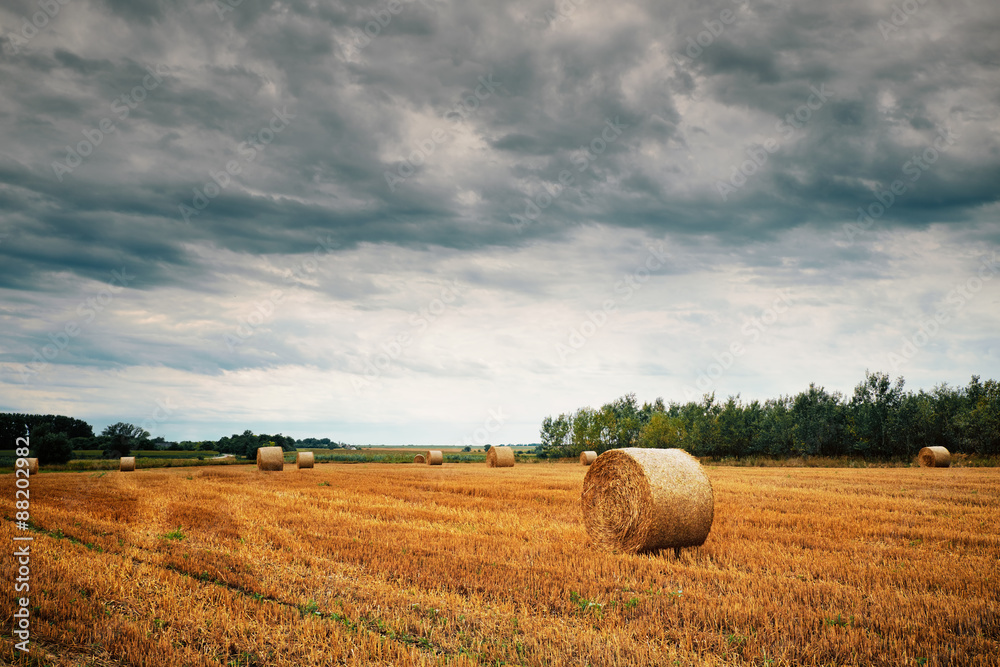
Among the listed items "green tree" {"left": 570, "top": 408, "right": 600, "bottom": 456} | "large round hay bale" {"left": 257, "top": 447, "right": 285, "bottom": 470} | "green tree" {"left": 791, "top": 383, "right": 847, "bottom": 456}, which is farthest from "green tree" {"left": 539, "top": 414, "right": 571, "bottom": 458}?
"large round hay bale" {"left": 257, "top": 447, "right": 285, "bottom": 470}

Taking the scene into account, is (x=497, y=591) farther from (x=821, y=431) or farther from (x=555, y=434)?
(x=555, y=434)

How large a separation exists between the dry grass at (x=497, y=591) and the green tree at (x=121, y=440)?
5520 centimetres

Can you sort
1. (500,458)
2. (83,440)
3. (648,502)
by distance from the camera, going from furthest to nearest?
(83,440), (500,458), (648,502)

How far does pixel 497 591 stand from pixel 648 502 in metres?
4.27

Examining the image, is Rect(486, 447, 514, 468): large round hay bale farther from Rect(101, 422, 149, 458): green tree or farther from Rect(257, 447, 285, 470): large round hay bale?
Rect(101, 422, 149, 458): green tree

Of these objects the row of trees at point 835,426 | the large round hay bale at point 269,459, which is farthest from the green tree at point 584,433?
the large round hay bale at point 269,459

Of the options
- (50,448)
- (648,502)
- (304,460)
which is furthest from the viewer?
(50,448)

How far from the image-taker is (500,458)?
138 ft

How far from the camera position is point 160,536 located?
10688 millimetres

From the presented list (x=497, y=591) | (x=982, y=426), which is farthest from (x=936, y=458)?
(x=497, y=591)

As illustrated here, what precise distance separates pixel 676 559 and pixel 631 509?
133cm

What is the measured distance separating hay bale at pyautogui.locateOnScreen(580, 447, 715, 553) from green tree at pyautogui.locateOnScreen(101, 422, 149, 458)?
61953 mm

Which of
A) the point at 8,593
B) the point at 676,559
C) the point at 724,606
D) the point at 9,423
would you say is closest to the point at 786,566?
the point at 676,559

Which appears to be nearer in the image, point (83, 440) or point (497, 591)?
point (497, 591)
